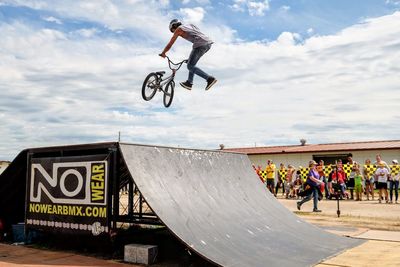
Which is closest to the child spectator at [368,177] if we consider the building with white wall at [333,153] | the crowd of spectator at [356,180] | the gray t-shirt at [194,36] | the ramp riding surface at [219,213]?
the crowd of spectator at [356,180]

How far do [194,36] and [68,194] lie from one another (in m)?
3.93

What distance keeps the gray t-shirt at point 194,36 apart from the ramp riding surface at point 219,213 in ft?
7.41

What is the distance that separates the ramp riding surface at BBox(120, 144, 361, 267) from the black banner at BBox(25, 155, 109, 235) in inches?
31.3

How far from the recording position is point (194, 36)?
8.25 metres

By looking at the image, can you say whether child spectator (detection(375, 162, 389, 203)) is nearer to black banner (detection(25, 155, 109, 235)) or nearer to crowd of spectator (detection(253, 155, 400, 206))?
crowd of spectator (detection(253, 155, 400, 206))

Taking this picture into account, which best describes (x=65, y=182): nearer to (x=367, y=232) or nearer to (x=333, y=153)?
(x=367, y=232)

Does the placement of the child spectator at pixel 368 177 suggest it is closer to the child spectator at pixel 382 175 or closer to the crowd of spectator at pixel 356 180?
the crowd of spectator at pixel 356 180

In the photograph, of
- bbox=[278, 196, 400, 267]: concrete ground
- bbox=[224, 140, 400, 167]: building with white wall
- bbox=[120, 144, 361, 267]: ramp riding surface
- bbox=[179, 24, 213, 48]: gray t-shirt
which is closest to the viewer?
bbox=[120, 144, 361, 267]: ramp riding surface

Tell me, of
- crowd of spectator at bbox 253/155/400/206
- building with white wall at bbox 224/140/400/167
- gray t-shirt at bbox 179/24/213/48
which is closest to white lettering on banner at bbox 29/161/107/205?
gray t-shirt at bbox 179/24/213/48

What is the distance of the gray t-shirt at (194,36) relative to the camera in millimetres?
8164

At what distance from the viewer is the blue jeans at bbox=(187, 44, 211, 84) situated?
8.49 meters

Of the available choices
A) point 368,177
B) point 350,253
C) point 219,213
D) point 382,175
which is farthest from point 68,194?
point 368,177

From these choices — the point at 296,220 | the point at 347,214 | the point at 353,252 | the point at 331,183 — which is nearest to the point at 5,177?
the point at 296,220

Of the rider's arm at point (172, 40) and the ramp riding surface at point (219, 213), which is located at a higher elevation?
the rider's arm at point (172, 40)
